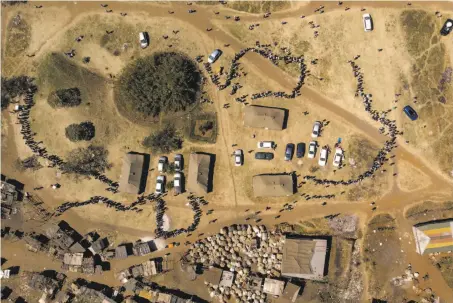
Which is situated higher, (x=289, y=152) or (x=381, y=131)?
(x=381, y=131)

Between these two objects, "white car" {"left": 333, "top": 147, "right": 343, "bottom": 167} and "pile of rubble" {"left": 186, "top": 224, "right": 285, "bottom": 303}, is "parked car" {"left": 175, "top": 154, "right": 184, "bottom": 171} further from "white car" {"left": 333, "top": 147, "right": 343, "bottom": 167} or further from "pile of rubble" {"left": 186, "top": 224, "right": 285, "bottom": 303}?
"white car" {"left": 333, "top": 147, "right": 343, "bottom": 167}

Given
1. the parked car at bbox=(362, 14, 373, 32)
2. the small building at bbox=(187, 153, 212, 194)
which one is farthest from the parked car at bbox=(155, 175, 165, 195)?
the parked car at bbox=(362, 14, 373, 32)

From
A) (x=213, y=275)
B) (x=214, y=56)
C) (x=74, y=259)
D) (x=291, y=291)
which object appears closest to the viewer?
(x=291, y=291)

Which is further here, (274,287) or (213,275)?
(213,275)

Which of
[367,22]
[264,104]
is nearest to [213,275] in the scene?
[264,104]

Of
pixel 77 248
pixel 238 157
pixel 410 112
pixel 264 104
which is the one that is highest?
pixel 410 112

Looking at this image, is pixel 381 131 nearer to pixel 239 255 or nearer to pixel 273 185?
pixel 273 185

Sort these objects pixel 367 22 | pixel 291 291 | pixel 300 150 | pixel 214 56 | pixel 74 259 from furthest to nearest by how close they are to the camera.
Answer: pixel 367 22
pixel 214 56
pixel 300 150
pixel 74 259
pixel 291 291

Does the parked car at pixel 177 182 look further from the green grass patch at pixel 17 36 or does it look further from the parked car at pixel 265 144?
the green grass patch at pixel 17 36

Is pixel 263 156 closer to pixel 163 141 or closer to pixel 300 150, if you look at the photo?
pixel 300 150
